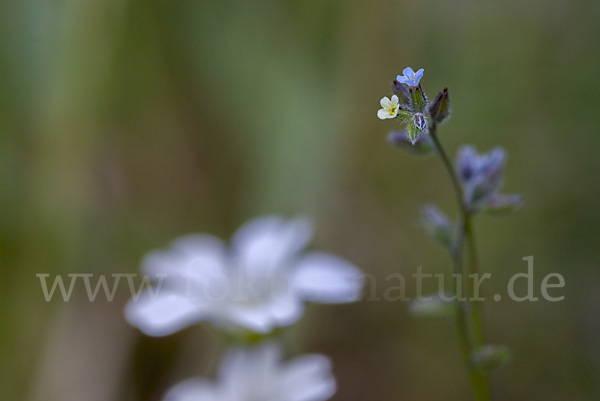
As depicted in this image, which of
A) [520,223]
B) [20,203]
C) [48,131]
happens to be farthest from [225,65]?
[520,223]


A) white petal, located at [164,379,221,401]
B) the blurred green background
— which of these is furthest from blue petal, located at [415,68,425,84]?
the blurred green background

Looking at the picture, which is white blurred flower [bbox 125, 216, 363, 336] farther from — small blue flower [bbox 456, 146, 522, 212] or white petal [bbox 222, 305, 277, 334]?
small blue flower [bbox 456, 146, 522, 212]

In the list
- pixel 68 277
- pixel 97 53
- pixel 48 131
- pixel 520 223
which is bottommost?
pixel 68 277

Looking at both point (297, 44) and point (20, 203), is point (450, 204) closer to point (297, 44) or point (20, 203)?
point (297, 44)

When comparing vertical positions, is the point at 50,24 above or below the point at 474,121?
above

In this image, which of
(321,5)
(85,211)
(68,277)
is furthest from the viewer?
(321,5)

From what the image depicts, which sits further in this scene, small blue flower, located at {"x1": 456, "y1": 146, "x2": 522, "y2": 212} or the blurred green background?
the blurred green background

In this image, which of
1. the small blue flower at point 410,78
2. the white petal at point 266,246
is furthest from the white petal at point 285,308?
the small blue flower at point 410,78
